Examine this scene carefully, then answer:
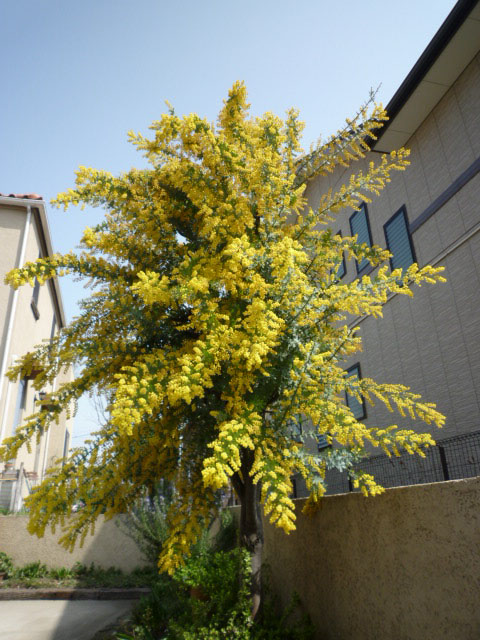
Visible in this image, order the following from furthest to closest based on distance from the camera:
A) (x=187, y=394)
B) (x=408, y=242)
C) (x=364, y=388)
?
(x=408, y=242) < (x=364, y=388) < (x=187, y=394)

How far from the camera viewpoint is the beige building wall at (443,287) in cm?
790

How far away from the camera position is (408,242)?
988cm

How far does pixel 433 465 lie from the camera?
7.36m

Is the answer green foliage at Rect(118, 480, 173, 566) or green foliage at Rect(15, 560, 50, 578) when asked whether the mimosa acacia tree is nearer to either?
green foliage at Rect(118, 480, 173, 566)

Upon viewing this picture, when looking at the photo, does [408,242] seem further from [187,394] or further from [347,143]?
[187,394]

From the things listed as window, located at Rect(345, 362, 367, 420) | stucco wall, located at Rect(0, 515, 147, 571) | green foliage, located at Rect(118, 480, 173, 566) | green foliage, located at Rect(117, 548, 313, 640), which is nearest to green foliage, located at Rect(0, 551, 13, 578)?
stucco wall, located at Rect(0, 515, 147, 571)

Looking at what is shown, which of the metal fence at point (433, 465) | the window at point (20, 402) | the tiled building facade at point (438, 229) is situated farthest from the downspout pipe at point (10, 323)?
the tiled building facade at point (438, 229)

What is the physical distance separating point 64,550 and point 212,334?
9.01 metres

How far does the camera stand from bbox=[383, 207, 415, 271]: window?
9.85 meters

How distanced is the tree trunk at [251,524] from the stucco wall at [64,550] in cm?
590

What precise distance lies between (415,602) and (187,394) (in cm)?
252

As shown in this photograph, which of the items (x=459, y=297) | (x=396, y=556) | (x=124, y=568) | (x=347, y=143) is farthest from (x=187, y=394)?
(x=124, y=568)

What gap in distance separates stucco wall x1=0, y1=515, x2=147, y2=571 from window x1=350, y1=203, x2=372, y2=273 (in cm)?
896

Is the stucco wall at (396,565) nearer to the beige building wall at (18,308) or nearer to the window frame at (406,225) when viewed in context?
the window frame at (406,225)
